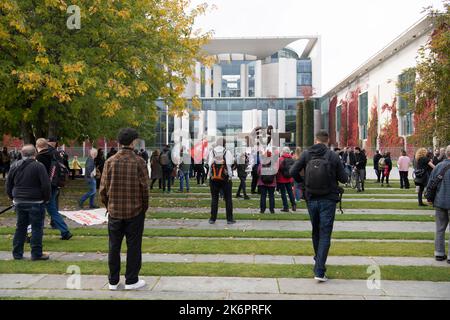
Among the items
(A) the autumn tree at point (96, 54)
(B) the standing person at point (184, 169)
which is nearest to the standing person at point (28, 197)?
(A) the autumn tree at point (96, 54)

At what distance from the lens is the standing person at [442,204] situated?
7.56 m

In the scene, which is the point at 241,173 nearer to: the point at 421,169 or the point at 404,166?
the point at 421,169

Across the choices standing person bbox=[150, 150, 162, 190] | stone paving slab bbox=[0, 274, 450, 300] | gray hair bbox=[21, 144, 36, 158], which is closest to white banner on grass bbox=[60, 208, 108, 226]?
gray hair bbox=[21, 144, 36, 158]

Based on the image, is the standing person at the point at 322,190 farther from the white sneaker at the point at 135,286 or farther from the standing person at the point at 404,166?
the standing person at the point at 404,166

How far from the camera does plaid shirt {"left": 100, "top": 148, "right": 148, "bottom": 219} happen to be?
19.4 feet

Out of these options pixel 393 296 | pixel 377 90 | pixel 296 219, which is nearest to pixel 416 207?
pixel 296 219

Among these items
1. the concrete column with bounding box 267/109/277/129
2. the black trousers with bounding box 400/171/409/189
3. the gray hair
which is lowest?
the black trousers with bounding box 400/171/409/189

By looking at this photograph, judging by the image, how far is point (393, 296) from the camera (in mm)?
5570

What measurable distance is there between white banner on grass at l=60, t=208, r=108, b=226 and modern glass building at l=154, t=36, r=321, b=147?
172 ft

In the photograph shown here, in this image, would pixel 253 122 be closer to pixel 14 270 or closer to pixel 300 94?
pixel 300 94

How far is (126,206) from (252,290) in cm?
184

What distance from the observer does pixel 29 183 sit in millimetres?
7543

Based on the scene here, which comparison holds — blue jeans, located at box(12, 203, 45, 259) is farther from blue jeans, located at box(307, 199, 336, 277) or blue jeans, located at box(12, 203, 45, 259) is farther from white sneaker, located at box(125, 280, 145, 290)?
blue jeans, located at box(307, 199, 336, 277)

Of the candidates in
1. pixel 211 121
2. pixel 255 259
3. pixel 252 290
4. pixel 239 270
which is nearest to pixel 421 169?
pixel 255 259
